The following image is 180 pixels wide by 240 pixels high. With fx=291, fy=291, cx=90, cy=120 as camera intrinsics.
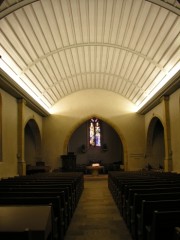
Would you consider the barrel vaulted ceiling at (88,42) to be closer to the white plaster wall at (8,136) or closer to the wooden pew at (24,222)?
the white plaster wall at (8,136)

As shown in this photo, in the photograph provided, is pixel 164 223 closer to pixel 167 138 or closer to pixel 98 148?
pixel 167 138

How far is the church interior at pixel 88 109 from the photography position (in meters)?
4.35

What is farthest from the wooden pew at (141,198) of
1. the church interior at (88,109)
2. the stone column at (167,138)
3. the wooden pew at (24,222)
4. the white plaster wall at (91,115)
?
the white plaster wall at (91,115)

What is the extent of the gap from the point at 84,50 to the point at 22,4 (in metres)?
5.69

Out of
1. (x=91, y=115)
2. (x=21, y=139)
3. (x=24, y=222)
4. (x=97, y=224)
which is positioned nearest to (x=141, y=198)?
(x=97, y=224)

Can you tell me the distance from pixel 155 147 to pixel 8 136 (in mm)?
10668

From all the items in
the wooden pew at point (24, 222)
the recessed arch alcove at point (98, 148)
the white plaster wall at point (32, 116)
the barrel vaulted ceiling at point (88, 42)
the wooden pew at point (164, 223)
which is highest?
the barrel vaulted ceiling at point (88, 42)

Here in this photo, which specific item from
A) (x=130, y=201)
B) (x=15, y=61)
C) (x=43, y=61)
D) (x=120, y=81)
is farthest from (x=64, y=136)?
(x=130, y=201)

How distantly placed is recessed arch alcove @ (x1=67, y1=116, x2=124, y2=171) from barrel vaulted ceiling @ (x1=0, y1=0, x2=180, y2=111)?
9097 millimetres

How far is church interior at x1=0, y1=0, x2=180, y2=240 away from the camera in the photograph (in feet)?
A: 14.3

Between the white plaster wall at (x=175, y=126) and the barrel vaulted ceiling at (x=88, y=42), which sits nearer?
the barrel vaulted ceiling at (x=88, y=42)

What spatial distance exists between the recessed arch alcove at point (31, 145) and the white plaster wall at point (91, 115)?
48 centimetres

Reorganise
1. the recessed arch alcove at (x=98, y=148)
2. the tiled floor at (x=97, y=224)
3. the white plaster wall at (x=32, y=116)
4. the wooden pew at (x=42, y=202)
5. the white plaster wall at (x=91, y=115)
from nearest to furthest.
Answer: the wooden pew at (x=42, y=202), the tiled floor at (x=97, y=224), the white plaster wall at (x=32, y=116), the white plaster wall at (x=91, y=115), the recessed arch alcove at (x=98, y=148)

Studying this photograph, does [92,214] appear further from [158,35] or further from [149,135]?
[149,135]
